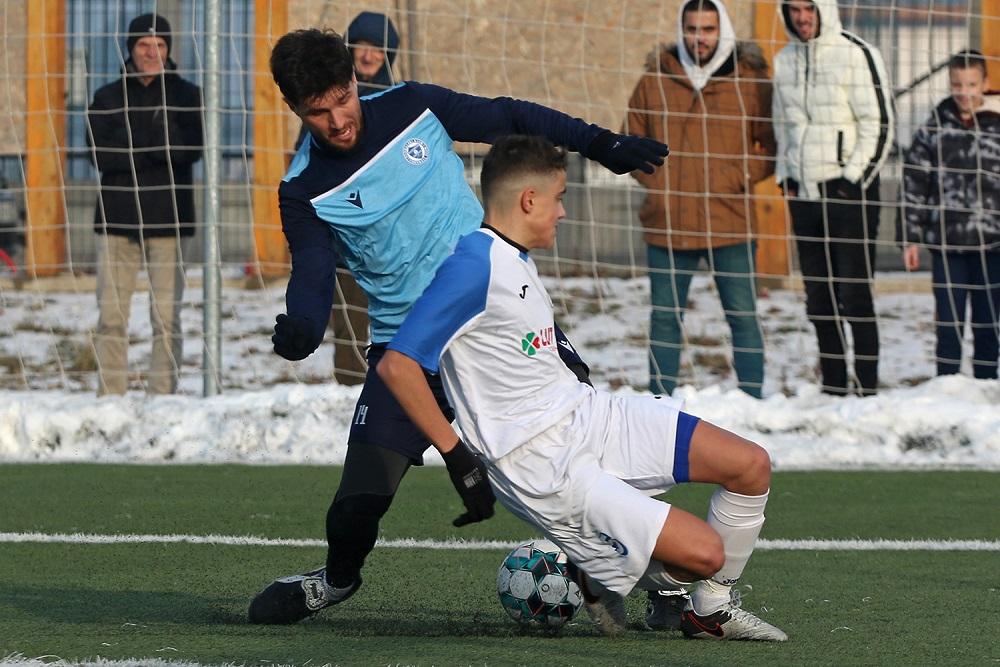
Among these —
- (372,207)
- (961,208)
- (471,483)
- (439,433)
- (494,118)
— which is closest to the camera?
(471,483)

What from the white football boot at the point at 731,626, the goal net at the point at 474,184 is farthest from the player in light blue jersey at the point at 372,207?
the goal net at the point at 474,184

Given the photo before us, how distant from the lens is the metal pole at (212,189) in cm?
900

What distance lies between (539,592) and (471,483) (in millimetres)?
626

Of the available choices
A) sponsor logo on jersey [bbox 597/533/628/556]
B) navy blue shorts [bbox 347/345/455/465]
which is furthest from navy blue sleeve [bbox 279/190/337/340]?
sponsor logo on jersey [bbox 597/533/628/556]

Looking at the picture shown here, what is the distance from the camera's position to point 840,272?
29.4 feet

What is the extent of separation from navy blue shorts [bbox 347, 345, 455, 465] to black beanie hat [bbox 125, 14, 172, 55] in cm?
528

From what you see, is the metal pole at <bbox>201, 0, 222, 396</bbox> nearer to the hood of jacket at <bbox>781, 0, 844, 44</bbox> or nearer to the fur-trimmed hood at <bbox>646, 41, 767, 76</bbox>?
the fur-trimmed hood at <bbox>646, 41, 767, 76</bbox>

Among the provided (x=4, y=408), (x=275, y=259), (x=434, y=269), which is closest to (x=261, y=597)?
(x=434, y=269)

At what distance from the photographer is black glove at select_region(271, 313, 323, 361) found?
4.07m

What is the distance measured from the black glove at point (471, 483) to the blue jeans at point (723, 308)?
5.05 metres

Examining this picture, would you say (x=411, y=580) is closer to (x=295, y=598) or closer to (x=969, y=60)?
(x=295, y=598)

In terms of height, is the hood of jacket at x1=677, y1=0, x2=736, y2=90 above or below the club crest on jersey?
above

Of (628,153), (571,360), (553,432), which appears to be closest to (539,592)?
(553,432)

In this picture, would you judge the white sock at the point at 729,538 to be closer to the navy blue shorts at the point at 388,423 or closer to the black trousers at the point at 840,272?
the navy blue shorts at the point at 388,423
